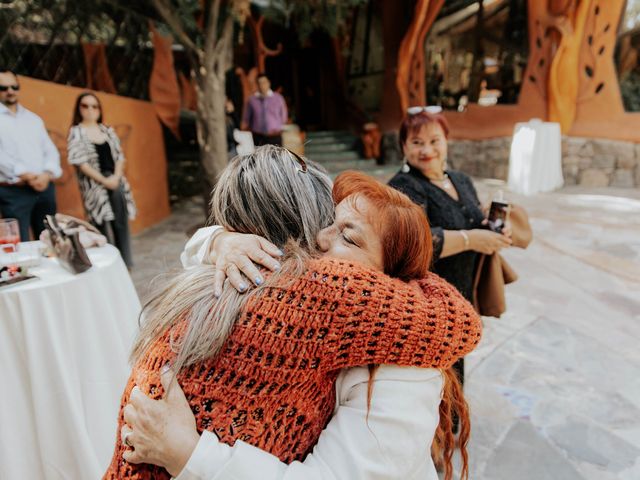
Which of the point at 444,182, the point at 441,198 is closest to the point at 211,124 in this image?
the point at 444,182

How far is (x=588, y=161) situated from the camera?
8.67 meters

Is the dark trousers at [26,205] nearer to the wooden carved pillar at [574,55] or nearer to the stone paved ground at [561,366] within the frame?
the stone paved ground at [561,366]

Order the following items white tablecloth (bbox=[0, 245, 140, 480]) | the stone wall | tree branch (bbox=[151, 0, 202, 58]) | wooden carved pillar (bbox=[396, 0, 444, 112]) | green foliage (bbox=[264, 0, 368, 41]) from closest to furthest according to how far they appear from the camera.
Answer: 1. white tablecloth (bbox=[0, 245, 140, 480])
2. tree branch (bbox=[151, 0, 202, 58])
3. green foliage (bbox=[264, 0, 368, 41])
4. the stone wall
5. wooden carved pillar (bbox=[396, 0, 444, 112])

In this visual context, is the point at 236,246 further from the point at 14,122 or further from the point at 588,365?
the point at 14,122

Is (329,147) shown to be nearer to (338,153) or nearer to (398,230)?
(338,153)

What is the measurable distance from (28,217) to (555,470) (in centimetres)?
414

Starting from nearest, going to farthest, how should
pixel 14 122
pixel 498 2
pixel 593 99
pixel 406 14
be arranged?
pixel 14 122
pixel 593 99
pixel 498 2
pixel 406 14

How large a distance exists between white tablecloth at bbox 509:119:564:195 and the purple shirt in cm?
473

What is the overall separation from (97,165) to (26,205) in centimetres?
73

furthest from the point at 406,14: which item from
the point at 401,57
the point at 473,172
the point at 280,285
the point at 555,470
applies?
the point at 280,285

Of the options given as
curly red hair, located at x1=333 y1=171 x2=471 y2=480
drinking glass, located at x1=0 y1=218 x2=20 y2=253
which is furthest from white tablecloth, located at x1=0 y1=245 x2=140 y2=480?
curly red hair, located at x1=333 y1=171 x2=471 y2=480

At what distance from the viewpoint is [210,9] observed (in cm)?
516

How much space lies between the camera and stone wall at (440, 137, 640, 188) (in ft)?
27.1

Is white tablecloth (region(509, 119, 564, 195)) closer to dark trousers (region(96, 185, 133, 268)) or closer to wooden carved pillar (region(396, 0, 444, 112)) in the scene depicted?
wooden carved pillar (region(396, 0, 444, 112))
